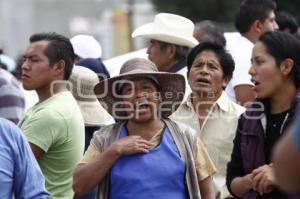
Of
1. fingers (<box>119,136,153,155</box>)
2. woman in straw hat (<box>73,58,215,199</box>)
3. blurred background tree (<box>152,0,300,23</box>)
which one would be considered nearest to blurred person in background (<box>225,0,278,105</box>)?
woman in straw hat (<box>73,58,215,199</box>)

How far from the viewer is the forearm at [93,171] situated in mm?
5074

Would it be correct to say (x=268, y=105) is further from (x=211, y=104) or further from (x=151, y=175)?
(x=211, y=104)

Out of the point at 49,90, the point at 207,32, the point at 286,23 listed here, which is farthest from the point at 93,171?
the point at 286,23

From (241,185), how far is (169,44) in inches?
117

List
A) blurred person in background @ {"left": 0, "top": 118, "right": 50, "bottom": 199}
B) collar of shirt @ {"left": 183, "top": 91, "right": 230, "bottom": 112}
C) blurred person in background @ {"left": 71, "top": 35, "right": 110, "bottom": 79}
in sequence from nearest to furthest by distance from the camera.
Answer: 1. blurred person in background @ {"left": 0, "top": 118, "right": 50, "bottom": 199}
2. collar of shirt @ {"left": 183, "top": 91, "right": 230, "bottom": 112}
3. blurred person in background @ {"left": 71, "top": 35, "right": 110, "bottom": 79}

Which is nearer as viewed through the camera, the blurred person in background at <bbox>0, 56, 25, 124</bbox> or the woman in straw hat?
the woman in straw hat

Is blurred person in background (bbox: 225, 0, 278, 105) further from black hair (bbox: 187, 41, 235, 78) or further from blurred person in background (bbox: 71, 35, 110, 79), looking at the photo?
black hair (bbox: 187, 41, 235, 78)

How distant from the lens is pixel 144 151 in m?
5.10

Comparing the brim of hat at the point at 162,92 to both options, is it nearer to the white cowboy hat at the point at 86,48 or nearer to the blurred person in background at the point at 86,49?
the blurred person in background at the point at 86,49

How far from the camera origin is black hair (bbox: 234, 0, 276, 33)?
8656 mm

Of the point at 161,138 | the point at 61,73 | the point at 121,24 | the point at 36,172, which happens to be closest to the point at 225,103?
the point at 61,73

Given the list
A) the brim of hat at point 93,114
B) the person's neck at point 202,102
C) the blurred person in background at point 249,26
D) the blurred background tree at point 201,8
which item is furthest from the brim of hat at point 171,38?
the blurred background tree at point 201,8

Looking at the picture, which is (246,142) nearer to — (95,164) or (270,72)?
(270,72)

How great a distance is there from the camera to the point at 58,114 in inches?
237
